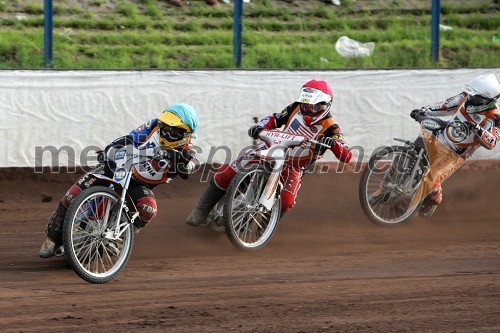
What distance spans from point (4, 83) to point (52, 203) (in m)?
1.65

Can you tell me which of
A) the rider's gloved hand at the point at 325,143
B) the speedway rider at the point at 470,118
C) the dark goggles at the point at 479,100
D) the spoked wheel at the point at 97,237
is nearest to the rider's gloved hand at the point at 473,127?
the speedway rider at the point at 470,118

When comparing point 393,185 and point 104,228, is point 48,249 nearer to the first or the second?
point 104,228

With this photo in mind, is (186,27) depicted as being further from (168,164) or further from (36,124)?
(168,164)

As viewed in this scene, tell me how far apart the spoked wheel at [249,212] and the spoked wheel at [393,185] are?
1.93 meters

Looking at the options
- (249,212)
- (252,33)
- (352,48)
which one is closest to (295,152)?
(249,212)

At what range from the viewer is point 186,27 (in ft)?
54.0

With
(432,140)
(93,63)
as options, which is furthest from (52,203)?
(432,140)

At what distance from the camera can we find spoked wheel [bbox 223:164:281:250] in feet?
31.4

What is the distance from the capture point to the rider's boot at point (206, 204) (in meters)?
10.1

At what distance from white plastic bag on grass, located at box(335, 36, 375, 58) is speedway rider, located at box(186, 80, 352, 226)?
6.11 metres

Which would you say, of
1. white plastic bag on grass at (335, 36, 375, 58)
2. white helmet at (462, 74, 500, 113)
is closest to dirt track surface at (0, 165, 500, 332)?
white helmet at (462, 74, 500, 113)

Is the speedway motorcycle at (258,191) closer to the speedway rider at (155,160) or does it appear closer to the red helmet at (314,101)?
the red helmet at (314,101)

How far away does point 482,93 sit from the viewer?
11.4 metres

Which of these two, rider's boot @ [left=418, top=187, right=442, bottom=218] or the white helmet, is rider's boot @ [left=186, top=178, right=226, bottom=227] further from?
the white helmet
